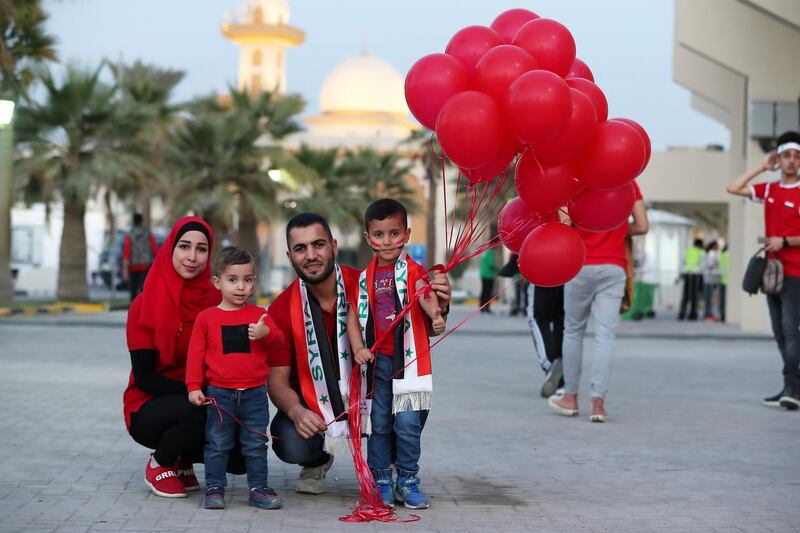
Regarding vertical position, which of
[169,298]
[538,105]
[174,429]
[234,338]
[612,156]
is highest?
[538,105]

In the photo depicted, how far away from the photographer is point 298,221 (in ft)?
19.1

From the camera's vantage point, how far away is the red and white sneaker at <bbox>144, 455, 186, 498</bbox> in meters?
5.78

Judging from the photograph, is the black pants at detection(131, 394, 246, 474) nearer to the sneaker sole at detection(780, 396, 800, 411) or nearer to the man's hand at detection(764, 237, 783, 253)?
the man's hand at detection(764, 237, 783, 253)

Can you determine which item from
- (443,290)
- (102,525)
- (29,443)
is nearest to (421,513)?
(443,290)

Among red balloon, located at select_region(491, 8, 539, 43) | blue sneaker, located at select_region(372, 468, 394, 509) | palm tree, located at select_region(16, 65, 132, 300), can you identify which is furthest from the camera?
palm tree, located at select_region(16, 65, 132, 300)

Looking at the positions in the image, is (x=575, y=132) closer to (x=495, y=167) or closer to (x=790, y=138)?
(x=495, y=167)

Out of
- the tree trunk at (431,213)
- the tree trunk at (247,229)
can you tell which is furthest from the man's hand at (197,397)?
the tree trunk at (431,213)

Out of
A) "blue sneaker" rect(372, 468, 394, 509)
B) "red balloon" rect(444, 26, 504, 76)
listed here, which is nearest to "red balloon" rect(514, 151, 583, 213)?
"red balloon" rect(444, 26, 504, 76)

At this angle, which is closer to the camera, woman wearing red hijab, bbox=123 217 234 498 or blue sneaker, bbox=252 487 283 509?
blue sneaker, bbox=252 487 283 509

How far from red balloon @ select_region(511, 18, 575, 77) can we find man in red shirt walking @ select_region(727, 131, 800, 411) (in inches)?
168

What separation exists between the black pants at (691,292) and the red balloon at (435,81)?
22.1 m

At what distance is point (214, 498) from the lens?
5547mm

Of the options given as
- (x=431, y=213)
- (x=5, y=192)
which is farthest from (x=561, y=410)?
(x=431, y=213)

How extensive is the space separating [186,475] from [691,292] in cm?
2269
